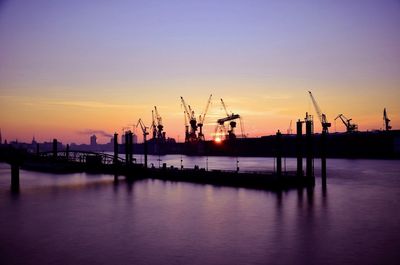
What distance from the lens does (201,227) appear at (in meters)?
29.5

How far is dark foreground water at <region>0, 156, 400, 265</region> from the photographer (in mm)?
21625

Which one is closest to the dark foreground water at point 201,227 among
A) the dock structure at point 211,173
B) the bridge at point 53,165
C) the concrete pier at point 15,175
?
the dock structure at point 211,173

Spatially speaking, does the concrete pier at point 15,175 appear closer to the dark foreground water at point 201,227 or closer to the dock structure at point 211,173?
the dock structure at point 211,173

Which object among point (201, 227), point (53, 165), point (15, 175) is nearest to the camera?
point (201, 227)

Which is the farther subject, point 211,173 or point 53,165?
point 53,165

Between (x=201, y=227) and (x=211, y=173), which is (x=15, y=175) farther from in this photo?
(x=201, y=227)

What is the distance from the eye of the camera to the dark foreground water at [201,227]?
851 inches

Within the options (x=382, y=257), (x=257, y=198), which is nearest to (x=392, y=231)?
(x=382, y=257)

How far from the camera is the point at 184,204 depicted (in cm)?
4088

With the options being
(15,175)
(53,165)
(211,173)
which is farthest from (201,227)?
(53,165)

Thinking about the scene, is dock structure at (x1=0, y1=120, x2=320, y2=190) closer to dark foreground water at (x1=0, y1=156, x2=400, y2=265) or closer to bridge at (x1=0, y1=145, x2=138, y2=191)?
bridge at (x1=0, y1=145, x2=138, y2=191)

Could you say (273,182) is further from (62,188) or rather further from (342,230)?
(62,188)

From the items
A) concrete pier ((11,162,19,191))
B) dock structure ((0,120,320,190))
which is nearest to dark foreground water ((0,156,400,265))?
dock structure ((0,120,320,190))

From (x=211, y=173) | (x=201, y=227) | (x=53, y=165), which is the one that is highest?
(x=53, y=165)
